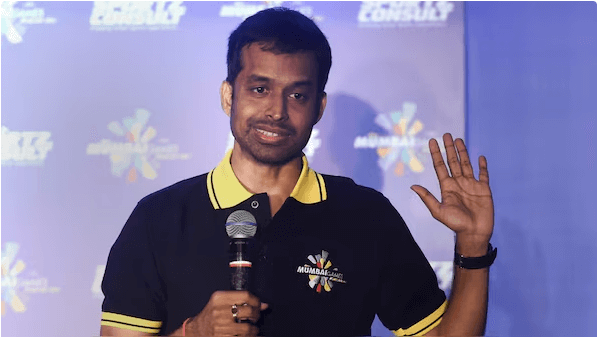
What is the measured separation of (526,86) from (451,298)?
1350 millimetres

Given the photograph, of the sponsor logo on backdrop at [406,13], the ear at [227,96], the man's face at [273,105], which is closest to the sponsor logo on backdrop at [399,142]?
the sponsor logo on backdrop at [406,13]

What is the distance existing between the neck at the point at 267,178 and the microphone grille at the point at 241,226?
38cm

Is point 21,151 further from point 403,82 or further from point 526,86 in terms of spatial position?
point 526,86

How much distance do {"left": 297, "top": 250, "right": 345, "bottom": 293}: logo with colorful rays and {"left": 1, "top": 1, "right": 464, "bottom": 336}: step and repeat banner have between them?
2.51 feet

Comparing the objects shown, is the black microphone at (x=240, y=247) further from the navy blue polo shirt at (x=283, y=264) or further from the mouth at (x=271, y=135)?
the mouth at (x=271, y=135)

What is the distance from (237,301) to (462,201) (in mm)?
962

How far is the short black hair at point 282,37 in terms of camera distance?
8.66 feet

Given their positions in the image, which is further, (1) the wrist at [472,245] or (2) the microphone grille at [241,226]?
(1) the wrist at [472,245]

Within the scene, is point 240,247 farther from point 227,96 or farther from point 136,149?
point 136,149

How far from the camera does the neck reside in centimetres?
262

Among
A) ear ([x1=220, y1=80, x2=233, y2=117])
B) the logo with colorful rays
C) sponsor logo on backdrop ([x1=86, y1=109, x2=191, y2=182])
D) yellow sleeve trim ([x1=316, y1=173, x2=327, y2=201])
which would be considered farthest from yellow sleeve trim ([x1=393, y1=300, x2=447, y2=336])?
sponsor logo on backdrop ([x1=86, y1=109, x2=191, y2=182])

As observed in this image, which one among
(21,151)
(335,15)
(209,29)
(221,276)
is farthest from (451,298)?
(21,151)

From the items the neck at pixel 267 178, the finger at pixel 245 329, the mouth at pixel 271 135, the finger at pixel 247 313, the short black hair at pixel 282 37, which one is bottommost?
the finger at pixel 245 329

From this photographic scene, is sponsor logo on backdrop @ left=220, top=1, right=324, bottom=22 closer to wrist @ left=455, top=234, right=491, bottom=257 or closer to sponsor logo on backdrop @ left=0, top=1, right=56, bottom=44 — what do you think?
sponsor logo on backdrop @ left=0, top=1, right=56, bottom=44
